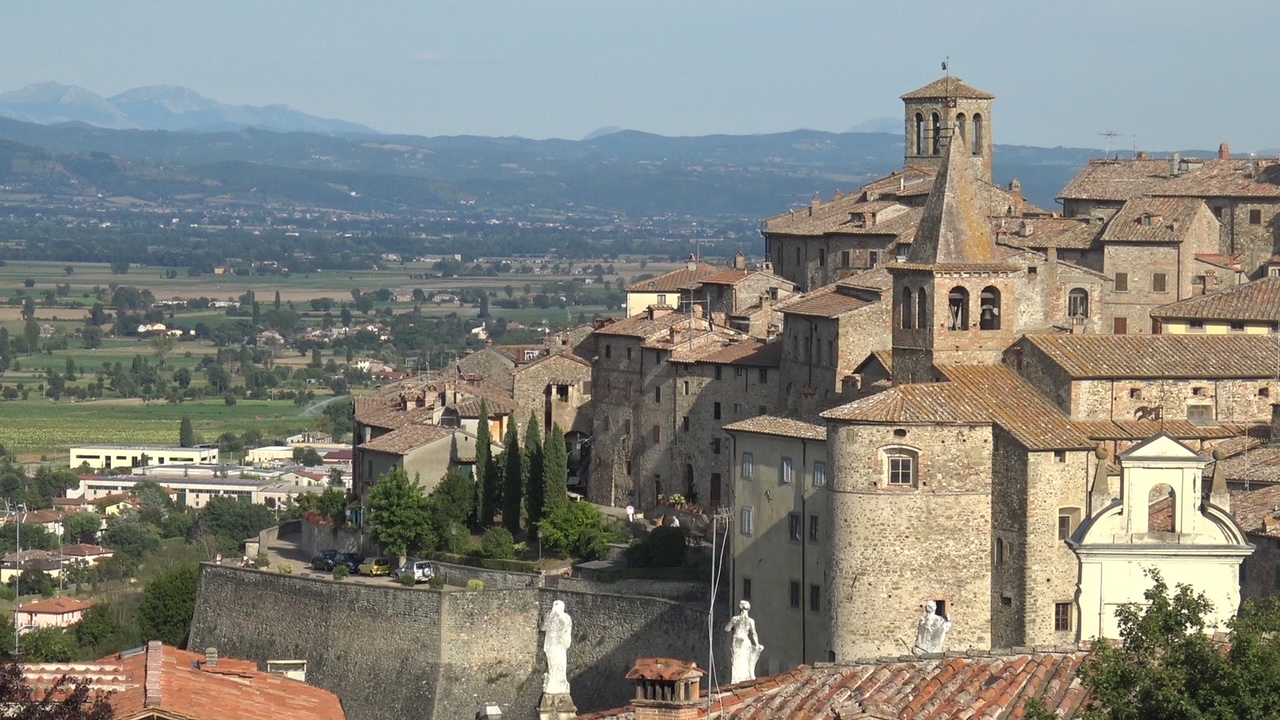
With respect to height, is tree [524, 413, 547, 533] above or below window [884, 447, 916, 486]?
below

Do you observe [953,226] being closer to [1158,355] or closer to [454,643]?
[1158,355]

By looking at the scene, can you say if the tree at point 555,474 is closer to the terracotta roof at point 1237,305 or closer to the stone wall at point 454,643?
the stone wall at point 454,643

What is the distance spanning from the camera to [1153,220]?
73.3 meters

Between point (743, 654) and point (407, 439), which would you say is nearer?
point (743, 654)

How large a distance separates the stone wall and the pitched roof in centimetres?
974

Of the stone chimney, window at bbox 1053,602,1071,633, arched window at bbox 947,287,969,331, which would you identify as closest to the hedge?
arched window at bbox 947,287,969,331

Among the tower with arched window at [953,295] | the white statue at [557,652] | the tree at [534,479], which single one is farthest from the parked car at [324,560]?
the white statue at [557,652]

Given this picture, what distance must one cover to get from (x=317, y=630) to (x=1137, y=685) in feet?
134

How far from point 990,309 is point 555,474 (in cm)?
1601

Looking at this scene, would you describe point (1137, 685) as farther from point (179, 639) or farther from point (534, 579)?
point (179, 639)

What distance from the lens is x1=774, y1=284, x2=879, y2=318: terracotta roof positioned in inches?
2482

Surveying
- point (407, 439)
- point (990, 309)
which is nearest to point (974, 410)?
point (990, 309)

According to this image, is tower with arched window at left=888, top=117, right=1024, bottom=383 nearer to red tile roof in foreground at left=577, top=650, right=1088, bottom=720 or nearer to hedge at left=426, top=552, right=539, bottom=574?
hedge at left=426, top=552, right=539, bottom=574

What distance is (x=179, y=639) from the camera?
72688 millimetres
